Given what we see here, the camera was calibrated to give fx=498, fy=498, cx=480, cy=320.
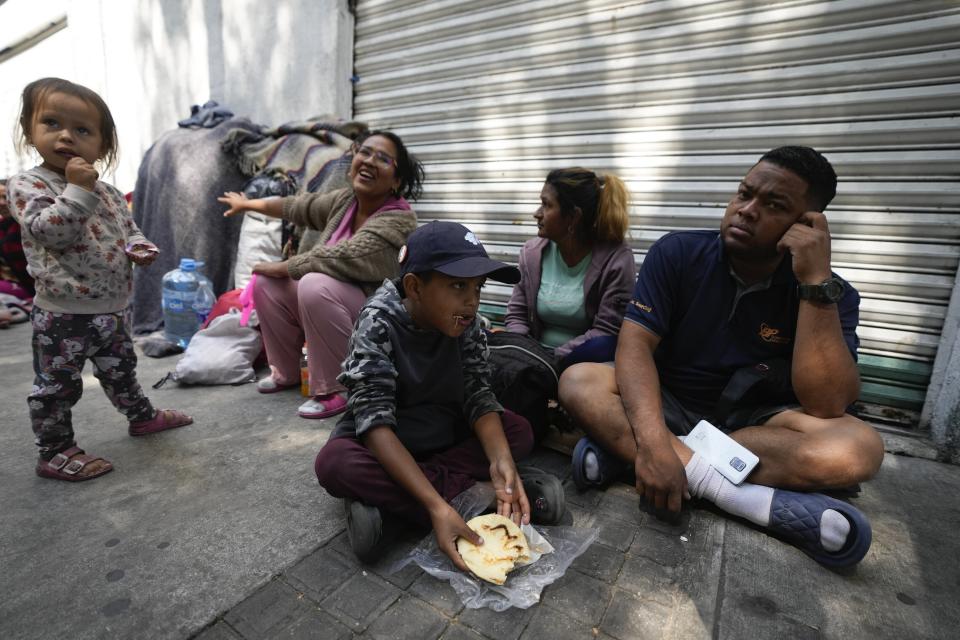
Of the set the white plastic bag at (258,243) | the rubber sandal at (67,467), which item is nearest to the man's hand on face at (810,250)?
the rubber sandal at (67,467)

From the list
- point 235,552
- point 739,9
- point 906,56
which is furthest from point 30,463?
point 906,56

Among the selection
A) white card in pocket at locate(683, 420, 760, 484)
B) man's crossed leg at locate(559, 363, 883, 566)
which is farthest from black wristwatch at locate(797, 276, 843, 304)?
white card in pocket at locate(683, 420, 760, 484)

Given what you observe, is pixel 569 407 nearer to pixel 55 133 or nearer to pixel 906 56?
pixel 55 133

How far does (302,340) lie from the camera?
10.3 feet

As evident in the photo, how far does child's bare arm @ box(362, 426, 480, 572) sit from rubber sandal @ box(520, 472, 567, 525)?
0.34 m

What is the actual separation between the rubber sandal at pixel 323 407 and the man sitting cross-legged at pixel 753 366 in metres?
1.28

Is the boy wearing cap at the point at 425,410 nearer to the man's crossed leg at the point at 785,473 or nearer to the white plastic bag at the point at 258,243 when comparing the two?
the man's crossed leg at the point at 785,473

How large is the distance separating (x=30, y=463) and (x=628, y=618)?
2.42 m

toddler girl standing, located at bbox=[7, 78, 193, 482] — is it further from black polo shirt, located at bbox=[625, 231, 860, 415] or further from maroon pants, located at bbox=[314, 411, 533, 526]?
black polo shirt, located at bbox=[625, 231, 860, 415]

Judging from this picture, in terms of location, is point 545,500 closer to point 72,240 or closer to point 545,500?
point 545,500

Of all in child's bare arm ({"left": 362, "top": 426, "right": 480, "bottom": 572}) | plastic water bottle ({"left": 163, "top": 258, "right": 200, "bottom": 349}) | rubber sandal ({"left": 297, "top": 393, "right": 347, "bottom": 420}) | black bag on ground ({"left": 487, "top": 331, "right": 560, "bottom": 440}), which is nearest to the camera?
child's bare arm ({"left": 362, "top": 426, "right": 480, "bottom": 572})

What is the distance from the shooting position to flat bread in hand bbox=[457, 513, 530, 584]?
1.37m

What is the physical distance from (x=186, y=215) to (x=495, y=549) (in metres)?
4.24

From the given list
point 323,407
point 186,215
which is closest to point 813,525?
point 323,407
